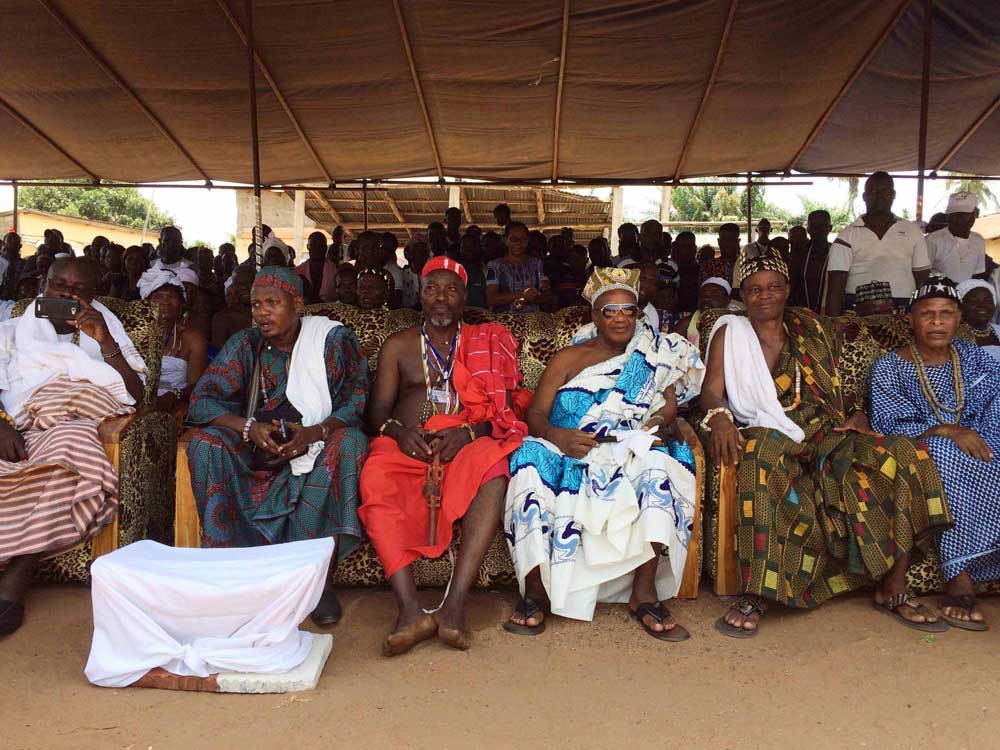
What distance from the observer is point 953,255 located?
20.2 ft

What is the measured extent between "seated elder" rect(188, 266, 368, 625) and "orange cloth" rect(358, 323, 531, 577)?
11 cm

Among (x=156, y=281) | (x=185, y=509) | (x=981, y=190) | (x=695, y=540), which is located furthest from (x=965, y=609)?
(x=981, y=190)

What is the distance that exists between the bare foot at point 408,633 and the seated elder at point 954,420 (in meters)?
2.20

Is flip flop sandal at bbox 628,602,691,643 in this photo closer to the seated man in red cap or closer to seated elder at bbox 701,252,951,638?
seated elder at bbox 701,252,951,638

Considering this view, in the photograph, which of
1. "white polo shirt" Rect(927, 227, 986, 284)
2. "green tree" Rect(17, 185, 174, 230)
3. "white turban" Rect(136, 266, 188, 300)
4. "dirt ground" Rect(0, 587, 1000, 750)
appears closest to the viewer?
"dirt ground" Rect(0, 587, 1000, 750)

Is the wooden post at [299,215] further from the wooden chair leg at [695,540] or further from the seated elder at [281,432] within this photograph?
the wooden chair leg at [695,540]

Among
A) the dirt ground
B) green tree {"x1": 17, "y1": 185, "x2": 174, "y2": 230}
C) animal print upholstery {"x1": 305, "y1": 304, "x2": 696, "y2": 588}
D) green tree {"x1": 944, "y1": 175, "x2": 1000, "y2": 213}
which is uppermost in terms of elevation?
green tree {"x1": 944, "y1": 175, "x2": 1000, "y2": 213}

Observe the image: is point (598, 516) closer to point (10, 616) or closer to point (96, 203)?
point (10, 616)

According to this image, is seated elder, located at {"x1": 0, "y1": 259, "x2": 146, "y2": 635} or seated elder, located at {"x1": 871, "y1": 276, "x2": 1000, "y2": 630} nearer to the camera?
seated elder, located at {"x1": 0, "y1": 259, "x2": 146, "y2": 635}

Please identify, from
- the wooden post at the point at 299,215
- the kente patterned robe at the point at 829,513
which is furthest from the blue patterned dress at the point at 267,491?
the wooden post at the point at 299,215

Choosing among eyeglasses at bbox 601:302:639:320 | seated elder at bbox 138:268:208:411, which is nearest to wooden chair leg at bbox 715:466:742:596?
eyeglasses at bbox 601:302:639:320

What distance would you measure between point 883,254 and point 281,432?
4.36 meters

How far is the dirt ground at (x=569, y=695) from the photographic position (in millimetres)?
2410

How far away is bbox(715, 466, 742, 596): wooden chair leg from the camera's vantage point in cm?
351
